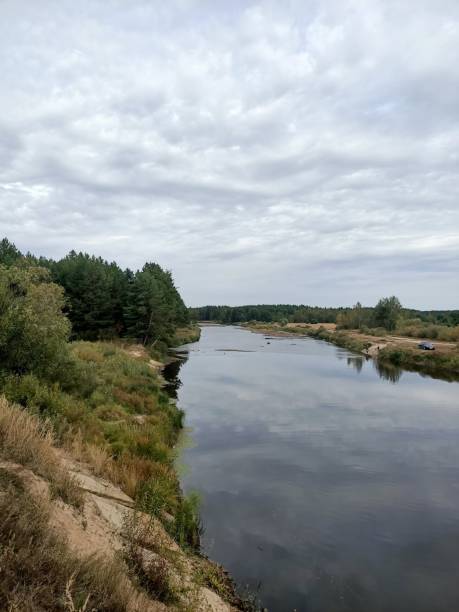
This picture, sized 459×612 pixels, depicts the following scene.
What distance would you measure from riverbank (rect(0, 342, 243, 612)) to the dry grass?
0.02m

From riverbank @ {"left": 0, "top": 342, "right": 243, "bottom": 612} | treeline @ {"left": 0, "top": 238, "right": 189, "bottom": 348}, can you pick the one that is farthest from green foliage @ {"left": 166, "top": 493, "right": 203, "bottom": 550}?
treeline @ {"left": 0, "top": 238, "right": 189, "bottom": 348}

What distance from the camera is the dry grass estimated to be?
668cm

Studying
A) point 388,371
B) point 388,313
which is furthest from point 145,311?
point 388,313

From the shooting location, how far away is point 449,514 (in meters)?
12.4

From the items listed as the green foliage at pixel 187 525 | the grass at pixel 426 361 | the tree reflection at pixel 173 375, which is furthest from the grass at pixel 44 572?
the grass at pixel 426 361

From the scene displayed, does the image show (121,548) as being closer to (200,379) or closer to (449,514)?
(449,514)

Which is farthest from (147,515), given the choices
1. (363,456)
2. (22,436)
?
(363,456)

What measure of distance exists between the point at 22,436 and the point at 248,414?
17.0 metres

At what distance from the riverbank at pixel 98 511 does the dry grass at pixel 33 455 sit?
2 cm

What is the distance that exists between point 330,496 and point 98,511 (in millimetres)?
8738

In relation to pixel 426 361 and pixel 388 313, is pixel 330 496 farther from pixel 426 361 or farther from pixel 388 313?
pixel 388 313

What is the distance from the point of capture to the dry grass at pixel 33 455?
668cm

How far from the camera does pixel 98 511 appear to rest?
7.02 meters

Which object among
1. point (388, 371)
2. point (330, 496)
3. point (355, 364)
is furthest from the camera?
point (355, 364)
